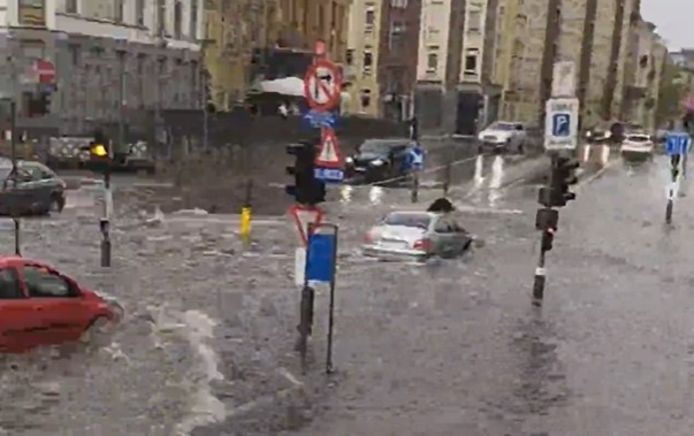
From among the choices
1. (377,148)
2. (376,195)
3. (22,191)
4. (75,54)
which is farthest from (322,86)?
(377,148)

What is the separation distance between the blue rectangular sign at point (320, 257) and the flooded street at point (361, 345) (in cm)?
142

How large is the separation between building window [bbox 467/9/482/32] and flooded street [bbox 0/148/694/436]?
60861mm

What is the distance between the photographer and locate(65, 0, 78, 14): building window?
169ft

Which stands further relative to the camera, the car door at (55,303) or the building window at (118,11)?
the building window at (118,11)

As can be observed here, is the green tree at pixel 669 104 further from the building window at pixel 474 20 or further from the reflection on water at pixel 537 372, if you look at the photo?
the reflection on water at pixel 537 372

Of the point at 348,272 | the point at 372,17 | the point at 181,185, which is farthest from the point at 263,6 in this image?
the point at 348,272

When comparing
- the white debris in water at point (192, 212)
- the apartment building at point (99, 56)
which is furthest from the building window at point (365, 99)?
the white debris in water at point (192, 212)

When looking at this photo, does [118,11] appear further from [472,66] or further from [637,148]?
[472,66]

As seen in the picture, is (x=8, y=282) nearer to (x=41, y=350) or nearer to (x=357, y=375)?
(x=41, y=350)

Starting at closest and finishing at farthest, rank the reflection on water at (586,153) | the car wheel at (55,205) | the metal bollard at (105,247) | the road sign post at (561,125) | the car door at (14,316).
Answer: the car door at (14,316), the road sign post at (561,125), the metal bollard at (105,247), the car wheel at (55,205), the reflection on water at (586,153)

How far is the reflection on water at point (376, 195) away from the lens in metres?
46.0

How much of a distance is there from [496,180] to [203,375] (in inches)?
1674

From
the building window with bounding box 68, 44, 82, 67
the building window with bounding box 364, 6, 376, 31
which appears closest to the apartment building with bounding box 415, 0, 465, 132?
the building window with bounding box 364, 6, 376, 31

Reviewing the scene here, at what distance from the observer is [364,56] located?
310ft
